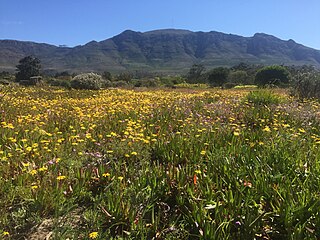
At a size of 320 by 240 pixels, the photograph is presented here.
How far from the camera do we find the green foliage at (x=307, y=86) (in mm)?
13443

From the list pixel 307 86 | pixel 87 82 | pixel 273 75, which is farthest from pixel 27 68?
pixel 307 86

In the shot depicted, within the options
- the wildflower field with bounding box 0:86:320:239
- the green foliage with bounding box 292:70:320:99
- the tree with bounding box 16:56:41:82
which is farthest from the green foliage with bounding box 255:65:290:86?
the wildflower field with bounding box 0:86:320:239

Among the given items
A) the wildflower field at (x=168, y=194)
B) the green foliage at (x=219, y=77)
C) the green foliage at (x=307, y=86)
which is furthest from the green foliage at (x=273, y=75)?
the wildflower field at (x=168, y=194)

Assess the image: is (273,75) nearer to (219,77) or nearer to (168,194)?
(219,77)

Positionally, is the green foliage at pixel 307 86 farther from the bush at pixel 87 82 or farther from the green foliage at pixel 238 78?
the green foliage at pixel 238 78

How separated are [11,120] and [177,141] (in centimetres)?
389

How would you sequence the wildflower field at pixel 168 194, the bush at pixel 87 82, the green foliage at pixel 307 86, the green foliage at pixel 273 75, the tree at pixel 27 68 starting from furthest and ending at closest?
the tree at pixel 27 68 < the green foliage at pixel 273 75 < the bush at pixel 87 82 < the green foliage at pixel 307 86 < the wildflower field at pixel 168 194

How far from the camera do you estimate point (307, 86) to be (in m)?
13.7

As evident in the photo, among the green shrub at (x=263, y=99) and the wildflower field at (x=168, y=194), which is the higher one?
the green shrub at (x=263, y=99)

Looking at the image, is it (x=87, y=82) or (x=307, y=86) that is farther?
(x=87, y=82)

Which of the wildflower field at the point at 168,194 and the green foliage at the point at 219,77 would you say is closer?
the wildflower field at the point at 168,194

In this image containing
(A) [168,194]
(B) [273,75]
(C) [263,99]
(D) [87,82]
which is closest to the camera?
(A) [168,194]

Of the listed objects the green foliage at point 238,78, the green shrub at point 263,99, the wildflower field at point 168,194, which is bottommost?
the green foliage at point 238,78

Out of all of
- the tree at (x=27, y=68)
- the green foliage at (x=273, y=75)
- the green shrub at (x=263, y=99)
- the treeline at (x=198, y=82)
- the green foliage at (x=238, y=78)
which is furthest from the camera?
the green foliage at (x=238, y=78)
